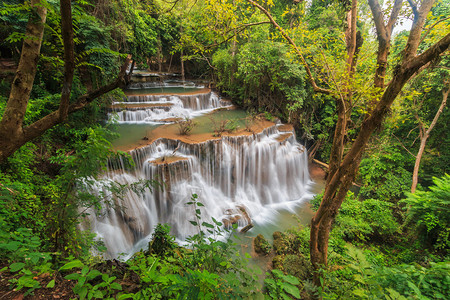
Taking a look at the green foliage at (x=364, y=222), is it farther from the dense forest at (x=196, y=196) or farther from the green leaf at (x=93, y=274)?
the green leaf at (x=93, y=274)

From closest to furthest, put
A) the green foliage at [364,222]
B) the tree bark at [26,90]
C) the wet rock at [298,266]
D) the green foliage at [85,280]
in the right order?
the green foliage at [85,280], the tree bark at [26,90], the wet rock at [298,266], the green foliage at [364,222]

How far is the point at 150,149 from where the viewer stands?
7184 mm

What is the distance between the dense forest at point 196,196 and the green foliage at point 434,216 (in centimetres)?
3

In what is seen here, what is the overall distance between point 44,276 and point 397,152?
45.1 ft

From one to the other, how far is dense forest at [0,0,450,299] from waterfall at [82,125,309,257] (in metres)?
0.89

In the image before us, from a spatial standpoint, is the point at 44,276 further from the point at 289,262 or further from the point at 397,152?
the point at 397,152

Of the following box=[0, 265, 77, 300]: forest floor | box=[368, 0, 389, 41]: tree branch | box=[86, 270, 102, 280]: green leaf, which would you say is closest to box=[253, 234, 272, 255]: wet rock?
box=[0, 265, 77, 300]: forest floor

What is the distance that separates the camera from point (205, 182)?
316 inches

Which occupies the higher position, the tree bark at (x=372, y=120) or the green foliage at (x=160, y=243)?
the tree bark at (x=372, y=120)

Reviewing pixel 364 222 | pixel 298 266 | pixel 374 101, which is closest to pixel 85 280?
pixel 374 101

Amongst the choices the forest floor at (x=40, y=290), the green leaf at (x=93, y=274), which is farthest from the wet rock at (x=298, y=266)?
the green leaf at (x=93, y=274)

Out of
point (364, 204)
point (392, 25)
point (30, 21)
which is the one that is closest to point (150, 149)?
point (30, 21)

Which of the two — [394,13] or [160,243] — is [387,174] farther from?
[160,243]

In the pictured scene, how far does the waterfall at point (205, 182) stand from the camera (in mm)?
5984
